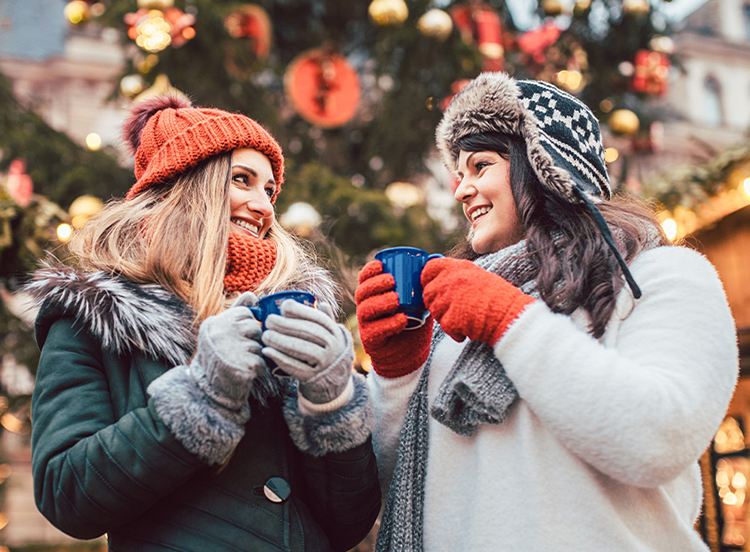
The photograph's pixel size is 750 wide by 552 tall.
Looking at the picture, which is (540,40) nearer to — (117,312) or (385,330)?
(385,330)

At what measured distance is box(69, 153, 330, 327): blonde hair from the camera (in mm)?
1742

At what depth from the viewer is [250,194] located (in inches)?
77.2

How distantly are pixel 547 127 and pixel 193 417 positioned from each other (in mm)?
1147

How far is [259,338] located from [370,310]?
319 mm

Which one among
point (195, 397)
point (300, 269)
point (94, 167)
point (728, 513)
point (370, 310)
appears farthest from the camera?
point (94, 167)

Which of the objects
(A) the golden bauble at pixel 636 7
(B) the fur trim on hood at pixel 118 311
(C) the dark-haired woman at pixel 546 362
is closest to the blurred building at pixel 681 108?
(A) the golden bauble at pixel 636 7

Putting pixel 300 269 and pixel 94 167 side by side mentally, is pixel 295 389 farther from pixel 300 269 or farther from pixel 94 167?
pixel 94 167

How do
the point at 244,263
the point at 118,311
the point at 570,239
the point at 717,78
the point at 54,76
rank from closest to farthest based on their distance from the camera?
1. the point at 118,311
2. the point at 570,239
3. the point at 244,263
4. the point at 54,76
5. the point at 717,78

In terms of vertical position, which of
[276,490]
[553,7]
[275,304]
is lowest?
[553,7]

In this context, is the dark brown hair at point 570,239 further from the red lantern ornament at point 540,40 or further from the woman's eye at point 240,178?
the red lantern ornament at point 540,40

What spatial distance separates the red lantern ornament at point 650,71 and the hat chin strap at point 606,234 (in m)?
5.67

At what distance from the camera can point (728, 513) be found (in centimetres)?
491

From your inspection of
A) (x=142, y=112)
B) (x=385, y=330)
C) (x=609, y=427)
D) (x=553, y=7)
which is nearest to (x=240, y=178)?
(x=142, y=112)

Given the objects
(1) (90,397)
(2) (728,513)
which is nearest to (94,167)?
(1) (90,397)
